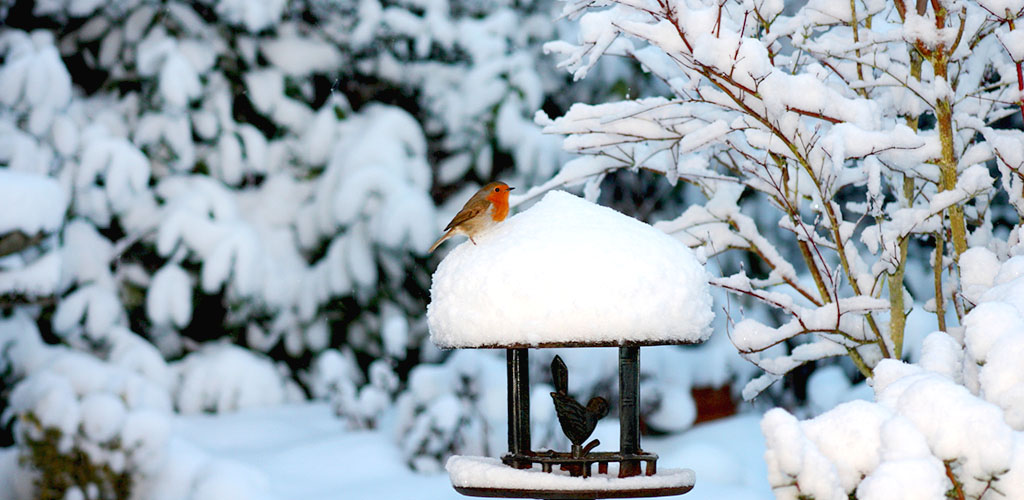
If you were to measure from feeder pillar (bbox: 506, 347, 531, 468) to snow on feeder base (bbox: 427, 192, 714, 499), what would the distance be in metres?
0.03

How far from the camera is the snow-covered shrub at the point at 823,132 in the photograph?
7.52 feet

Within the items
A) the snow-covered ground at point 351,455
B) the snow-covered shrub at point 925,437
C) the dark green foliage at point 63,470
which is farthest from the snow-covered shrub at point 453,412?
the snow-covered shrub at point 925,437

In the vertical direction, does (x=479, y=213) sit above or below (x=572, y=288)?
above

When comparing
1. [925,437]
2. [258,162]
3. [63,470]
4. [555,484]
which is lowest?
[63,470]

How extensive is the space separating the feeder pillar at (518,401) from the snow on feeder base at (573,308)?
0.03 meters

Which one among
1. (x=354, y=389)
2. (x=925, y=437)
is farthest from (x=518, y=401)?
(x=354, y=389)

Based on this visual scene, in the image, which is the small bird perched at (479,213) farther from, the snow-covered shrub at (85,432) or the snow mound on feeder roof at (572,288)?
the snow-covered shrub at (85,432)

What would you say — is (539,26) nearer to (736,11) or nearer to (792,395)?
(792,395)

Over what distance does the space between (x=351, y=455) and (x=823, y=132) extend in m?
3.38

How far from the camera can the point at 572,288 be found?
209 cm

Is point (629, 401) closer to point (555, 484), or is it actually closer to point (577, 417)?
point (577, 417)

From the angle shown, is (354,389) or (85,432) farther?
(354,389)

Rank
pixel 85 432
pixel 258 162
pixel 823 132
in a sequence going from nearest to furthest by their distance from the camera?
pixel 823 132 → pixel 85 432 → pixel 258 162

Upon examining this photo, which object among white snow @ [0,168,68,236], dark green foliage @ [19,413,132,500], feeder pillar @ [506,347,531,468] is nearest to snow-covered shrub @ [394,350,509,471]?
dark green foliage @ [19,413,132,500]
